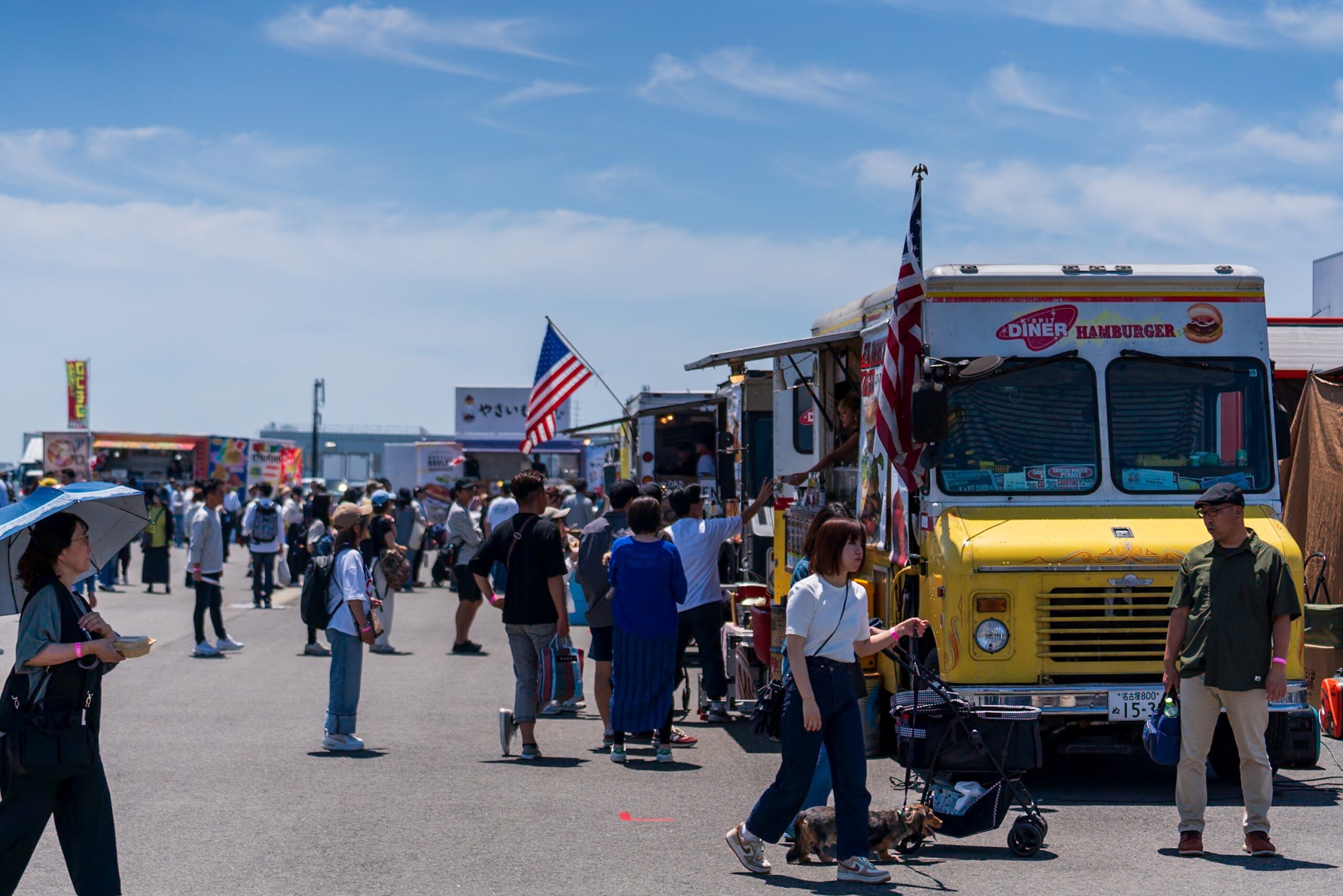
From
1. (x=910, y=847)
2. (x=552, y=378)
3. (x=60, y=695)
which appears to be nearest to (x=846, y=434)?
(x=910, y=847)

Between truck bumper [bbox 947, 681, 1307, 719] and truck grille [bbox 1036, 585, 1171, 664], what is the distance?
20cm

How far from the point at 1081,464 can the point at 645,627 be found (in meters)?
2.96

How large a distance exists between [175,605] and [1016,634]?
52.3 ft

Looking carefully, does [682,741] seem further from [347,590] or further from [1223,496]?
[1223,496]

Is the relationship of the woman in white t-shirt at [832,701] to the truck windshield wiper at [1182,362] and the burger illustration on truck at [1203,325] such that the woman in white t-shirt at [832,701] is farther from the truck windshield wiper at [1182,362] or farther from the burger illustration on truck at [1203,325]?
the burger illustration on truck at [1203,325]

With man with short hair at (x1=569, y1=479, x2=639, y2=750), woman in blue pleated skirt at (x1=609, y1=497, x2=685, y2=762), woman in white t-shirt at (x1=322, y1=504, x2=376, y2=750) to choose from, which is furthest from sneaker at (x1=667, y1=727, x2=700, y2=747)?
woman in white t-shirt at (x1=322, y1=504, x2=376, y2=750)

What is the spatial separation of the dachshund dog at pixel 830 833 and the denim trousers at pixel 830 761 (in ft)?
1.13

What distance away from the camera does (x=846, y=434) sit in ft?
38.2

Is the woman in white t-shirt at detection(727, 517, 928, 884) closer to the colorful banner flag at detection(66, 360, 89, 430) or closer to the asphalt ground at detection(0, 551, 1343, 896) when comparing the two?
the asphalt ground at detection(0, 551, 1343, 896)

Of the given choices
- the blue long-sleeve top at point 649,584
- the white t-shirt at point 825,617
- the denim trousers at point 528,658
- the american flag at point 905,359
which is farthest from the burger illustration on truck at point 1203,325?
the denim trousers at point 528,658

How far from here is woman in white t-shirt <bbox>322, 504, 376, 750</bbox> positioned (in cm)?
1016

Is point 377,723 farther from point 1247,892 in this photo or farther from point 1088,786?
point 1247,892

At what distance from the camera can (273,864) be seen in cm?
693

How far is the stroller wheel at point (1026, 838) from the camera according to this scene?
7.21m
